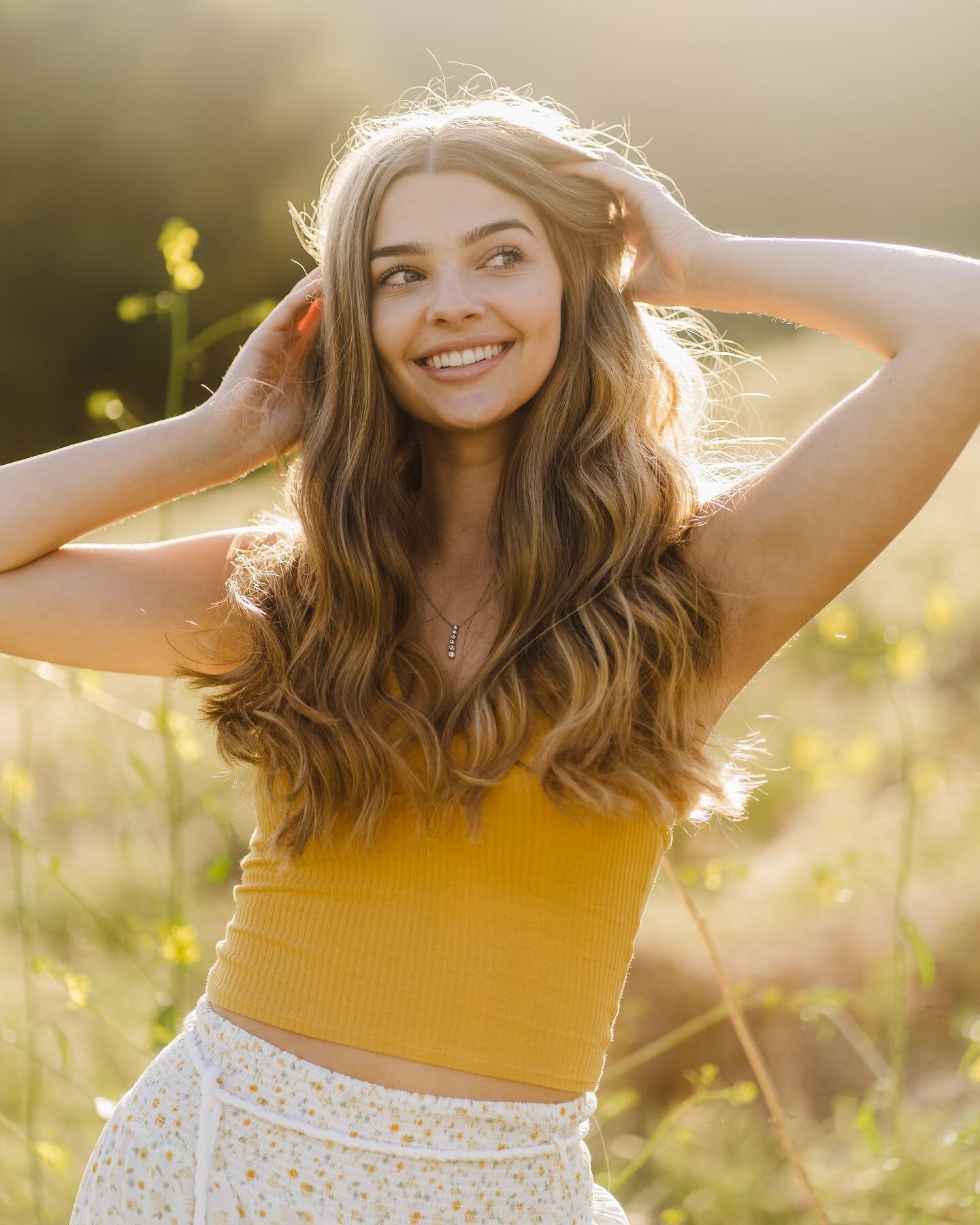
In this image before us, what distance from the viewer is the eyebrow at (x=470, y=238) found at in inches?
56.1

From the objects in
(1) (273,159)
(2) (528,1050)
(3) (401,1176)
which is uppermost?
(1) (273,159)

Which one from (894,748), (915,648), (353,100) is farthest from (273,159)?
(915,648)

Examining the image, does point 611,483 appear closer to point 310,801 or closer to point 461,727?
point 461,727

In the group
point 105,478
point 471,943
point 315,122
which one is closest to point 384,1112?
point 471,943

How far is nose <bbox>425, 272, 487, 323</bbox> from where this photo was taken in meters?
1.39

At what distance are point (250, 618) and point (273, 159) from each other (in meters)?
Answer: 8.71

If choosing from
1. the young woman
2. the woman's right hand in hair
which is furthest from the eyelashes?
the woman's right hand in hair

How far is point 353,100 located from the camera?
365 inches

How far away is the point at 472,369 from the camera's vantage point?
4.70 ft

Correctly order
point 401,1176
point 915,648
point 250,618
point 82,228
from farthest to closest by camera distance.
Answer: point 82,228, point 915,648, point 250,618, point 401,1176

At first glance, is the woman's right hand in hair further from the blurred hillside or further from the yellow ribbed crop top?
the blurred hillside

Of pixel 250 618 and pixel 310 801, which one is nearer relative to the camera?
pixel 310 801

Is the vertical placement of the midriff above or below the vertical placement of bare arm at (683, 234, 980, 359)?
below

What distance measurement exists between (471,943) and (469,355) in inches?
25.0
